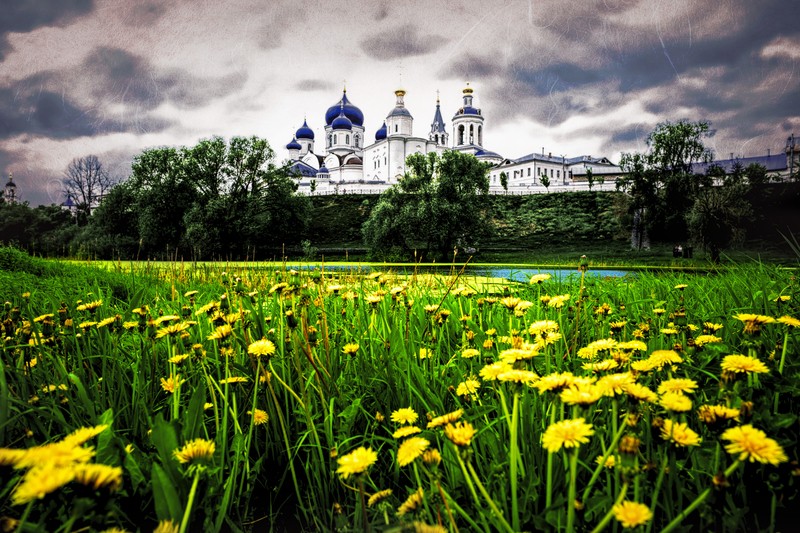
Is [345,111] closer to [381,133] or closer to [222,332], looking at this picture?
[381,133]

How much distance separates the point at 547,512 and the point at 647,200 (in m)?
26.6

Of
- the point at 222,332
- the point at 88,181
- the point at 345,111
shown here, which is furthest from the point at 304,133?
the point at 222,332

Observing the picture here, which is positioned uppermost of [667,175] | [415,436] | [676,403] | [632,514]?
[667,175]

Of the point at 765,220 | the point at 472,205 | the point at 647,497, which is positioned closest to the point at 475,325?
the point at 647,497

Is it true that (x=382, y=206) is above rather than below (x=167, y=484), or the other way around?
above

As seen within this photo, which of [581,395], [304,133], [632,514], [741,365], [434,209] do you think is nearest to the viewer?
[632,514]

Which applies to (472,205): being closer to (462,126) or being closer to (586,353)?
(586,353)

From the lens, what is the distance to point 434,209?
22156 millimetres

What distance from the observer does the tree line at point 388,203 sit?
880 inches

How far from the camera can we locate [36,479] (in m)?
0.49

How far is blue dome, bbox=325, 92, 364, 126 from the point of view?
243ft

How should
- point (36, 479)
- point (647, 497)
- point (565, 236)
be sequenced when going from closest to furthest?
point (36, 479) → point (647, 497) → point (565, 236)

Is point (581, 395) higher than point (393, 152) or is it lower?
lower

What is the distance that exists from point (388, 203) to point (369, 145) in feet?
163
